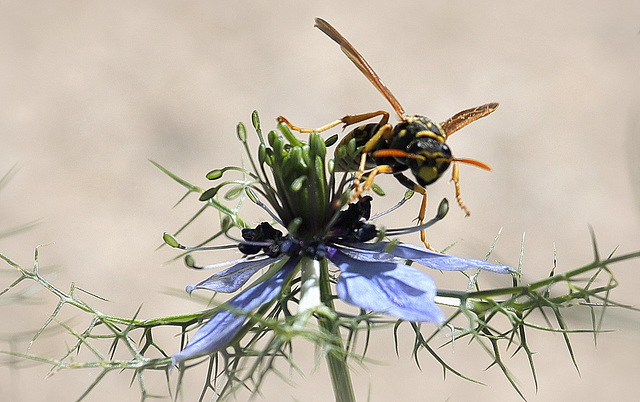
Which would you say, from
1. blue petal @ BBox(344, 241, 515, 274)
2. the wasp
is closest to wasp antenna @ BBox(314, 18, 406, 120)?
the wasp

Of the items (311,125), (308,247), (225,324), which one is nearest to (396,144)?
(308,247)

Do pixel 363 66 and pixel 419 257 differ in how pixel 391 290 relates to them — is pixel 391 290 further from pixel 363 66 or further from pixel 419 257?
pixel 363 66

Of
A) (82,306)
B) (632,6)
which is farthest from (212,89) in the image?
(82,306)

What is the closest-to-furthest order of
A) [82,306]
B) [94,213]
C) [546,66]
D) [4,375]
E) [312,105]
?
1. [82,306]
2. [4,375]
3. [94,213]
4. [312,105]
5. [546,66]

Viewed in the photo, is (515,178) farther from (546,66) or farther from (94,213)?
(94,213)

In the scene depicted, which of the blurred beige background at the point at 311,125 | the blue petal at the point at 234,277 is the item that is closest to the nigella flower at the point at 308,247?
the blue petal at the point at 234,277

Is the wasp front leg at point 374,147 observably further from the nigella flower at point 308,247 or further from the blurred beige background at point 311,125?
the blurred beige background at point 311,125

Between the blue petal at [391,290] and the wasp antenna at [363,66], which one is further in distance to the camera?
the wasp antenna at [363,66]
